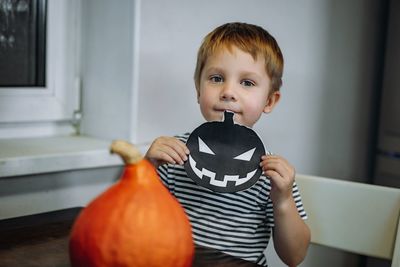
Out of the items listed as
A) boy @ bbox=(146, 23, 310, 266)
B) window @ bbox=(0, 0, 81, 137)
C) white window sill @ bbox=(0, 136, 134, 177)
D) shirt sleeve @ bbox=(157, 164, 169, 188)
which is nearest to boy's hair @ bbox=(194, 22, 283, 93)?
boy @ bbox=(146, 23, 310, 266)

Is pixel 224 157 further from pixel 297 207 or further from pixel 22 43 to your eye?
pixel 22 43

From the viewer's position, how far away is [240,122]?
41.3 inches

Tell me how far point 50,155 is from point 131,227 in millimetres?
686

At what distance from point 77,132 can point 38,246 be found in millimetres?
685

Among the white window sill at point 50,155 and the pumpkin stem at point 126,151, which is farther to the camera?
the white window sill at point 50,155

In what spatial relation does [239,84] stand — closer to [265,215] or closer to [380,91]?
[265,215]

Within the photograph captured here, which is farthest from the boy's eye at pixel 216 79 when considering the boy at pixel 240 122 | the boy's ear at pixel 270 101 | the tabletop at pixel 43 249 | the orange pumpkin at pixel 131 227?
the orange pumpkin at pixel 131 227

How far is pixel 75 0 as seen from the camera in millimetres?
1410

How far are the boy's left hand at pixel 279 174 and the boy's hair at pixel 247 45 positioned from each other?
0.24 m

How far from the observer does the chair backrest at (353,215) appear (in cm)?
108

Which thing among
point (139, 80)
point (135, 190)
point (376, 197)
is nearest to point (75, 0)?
point (139, 80)

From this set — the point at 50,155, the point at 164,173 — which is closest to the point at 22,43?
the point at 50,155

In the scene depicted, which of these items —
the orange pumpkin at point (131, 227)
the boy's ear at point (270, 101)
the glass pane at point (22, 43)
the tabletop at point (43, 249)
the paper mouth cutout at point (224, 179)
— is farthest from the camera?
the glass pane at point (22, 43)

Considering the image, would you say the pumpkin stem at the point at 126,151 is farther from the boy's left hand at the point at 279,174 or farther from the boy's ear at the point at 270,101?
the boy's ear at the point at 270,101
